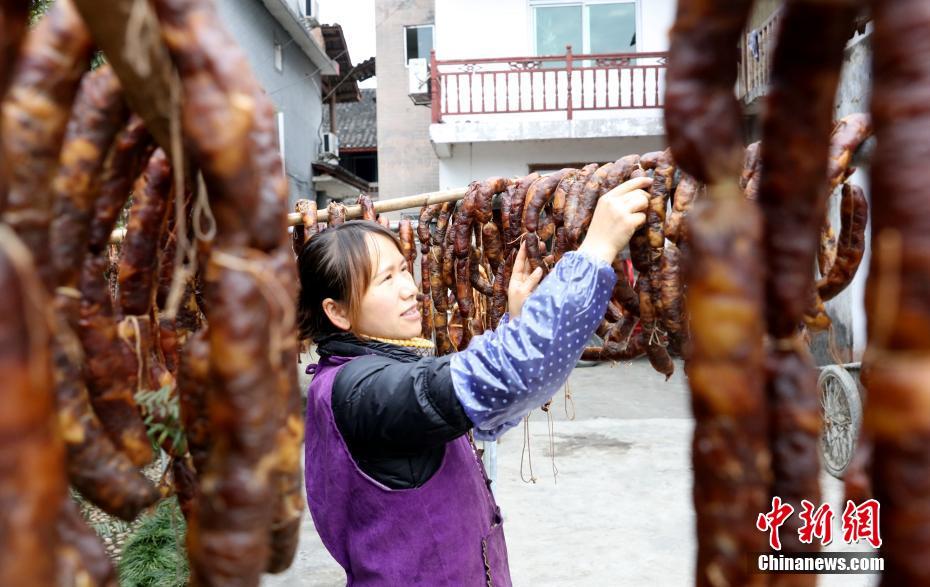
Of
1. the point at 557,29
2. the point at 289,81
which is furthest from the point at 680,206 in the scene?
the point at 289,81

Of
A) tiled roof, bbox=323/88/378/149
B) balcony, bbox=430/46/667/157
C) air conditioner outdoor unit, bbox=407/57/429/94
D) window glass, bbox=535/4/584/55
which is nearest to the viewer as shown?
balcony, bbox=430/46/667/157

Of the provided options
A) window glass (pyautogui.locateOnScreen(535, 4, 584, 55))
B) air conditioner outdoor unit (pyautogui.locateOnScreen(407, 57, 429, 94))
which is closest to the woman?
window glass (pyautogui.locateOnScreen(535, 4, 584, 55))

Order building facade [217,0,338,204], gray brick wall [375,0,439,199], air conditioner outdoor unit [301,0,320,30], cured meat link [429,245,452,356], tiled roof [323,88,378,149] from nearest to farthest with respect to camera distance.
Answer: cured meat link [429,245,452,356] < building facade [217,0,338,204] < gray brick wall [375,0,439,199] < air conditioner outdoor unit [301,0,320,30] < tiled roof [323,88,378,149]

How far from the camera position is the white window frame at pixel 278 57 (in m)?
15.5

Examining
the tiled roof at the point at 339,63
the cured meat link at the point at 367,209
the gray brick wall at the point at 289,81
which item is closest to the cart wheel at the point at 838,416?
the cured meat link at the point at 367,209

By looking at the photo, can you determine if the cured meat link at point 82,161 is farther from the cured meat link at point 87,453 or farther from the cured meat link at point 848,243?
the cured meat link at point 848,243

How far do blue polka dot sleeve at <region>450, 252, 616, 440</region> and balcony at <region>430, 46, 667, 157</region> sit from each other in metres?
10.1

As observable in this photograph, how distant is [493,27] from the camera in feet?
40.5

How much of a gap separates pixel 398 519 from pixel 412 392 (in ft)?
1.48

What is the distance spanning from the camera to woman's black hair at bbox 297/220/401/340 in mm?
2230

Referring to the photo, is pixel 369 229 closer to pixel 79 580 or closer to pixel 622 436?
pixel 79 580

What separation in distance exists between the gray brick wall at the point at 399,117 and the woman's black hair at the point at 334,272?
49.2ft

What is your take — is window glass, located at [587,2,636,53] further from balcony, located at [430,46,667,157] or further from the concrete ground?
the concrete ground

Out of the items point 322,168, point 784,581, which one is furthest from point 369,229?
point 322,168
